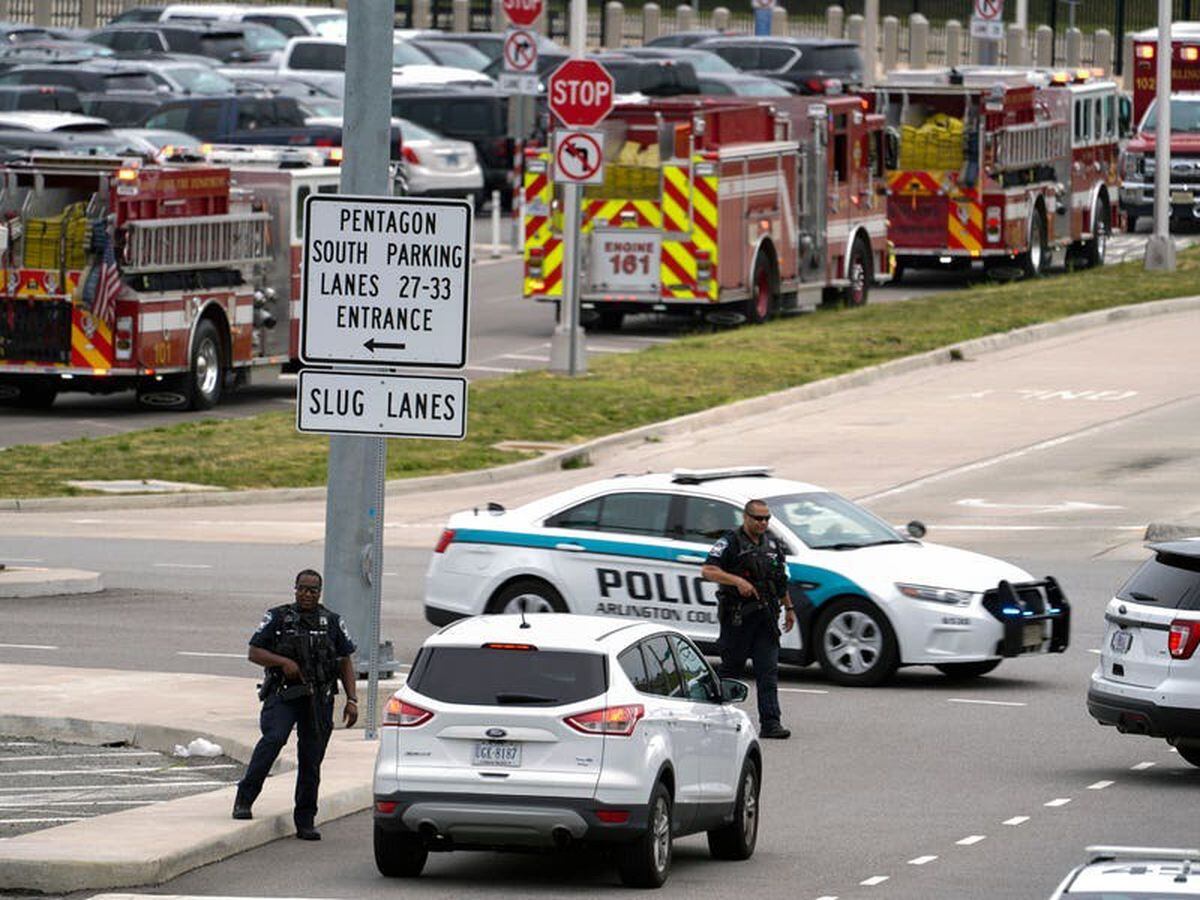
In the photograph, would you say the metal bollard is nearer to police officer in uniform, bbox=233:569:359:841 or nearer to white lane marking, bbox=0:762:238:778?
white lane marking, bbox=0:762:238:778

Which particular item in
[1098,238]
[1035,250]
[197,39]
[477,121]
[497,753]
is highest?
[197,39]

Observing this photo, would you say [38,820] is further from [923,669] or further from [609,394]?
[609,394]

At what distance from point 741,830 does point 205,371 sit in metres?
21.8

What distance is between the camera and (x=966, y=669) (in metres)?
21.1

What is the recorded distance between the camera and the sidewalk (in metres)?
13.7

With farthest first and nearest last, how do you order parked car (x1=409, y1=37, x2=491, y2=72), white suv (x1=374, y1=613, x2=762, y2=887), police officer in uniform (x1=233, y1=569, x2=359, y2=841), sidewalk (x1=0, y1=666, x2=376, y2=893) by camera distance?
parked car (x1=409, y1=37, x2=491, y2=72), police officer in uniform (x1=233, y1=569, x2=359, y2=841), sidewalk (x1=0, y1=666, x2=376, y2=893), white suv (x1=374, y1=613, x2=762, y2=887)

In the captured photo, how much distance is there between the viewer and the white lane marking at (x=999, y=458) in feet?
100

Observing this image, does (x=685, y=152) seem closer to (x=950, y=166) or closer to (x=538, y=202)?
(x=538, y=202)

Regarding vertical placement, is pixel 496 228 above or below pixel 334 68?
below

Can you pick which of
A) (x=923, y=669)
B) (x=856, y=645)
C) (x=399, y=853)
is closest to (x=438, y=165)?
(x=923, y=669)

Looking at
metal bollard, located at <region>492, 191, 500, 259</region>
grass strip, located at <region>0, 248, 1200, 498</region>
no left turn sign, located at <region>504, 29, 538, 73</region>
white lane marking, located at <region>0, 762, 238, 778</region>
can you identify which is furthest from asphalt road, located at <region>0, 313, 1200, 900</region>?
metal bollard, located at <region>492, 191, 500, 259</region>

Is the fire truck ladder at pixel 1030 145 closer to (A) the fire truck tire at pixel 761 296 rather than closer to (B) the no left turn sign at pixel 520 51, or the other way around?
(A) the fire truck tire at pixel 761 296

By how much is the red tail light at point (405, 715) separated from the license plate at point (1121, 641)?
4948 millimetres

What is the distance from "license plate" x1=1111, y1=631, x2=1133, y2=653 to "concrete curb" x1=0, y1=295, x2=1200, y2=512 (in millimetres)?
15181
